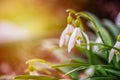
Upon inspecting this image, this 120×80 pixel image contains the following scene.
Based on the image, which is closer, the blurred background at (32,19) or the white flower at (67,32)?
the white flower at (67,32)

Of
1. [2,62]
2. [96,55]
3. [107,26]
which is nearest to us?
[96,55]

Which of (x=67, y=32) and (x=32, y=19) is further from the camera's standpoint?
(x=32, y=19)

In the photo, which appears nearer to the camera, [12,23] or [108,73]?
[108,73]

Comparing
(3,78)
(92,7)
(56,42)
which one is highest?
(92,7)

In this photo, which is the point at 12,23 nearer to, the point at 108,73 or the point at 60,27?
the point at 60,27

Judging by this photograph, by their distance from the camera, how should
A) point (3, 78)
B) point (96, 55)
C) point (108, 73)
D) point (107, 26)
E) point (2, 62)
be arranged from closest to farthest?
point (108, 73)
point (96, 55)
point (3, 78)
point (107, 26)
point (2, 62)

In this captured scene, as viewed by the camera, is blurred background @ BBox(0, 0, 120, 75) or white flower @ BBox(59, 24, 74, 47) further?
blurred background @ BBox(0, 0, 120, 75)

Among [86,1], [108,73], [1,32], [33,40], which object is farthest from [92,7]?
[108,73]

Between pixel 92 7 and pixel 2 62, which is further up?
pixel 92 7
